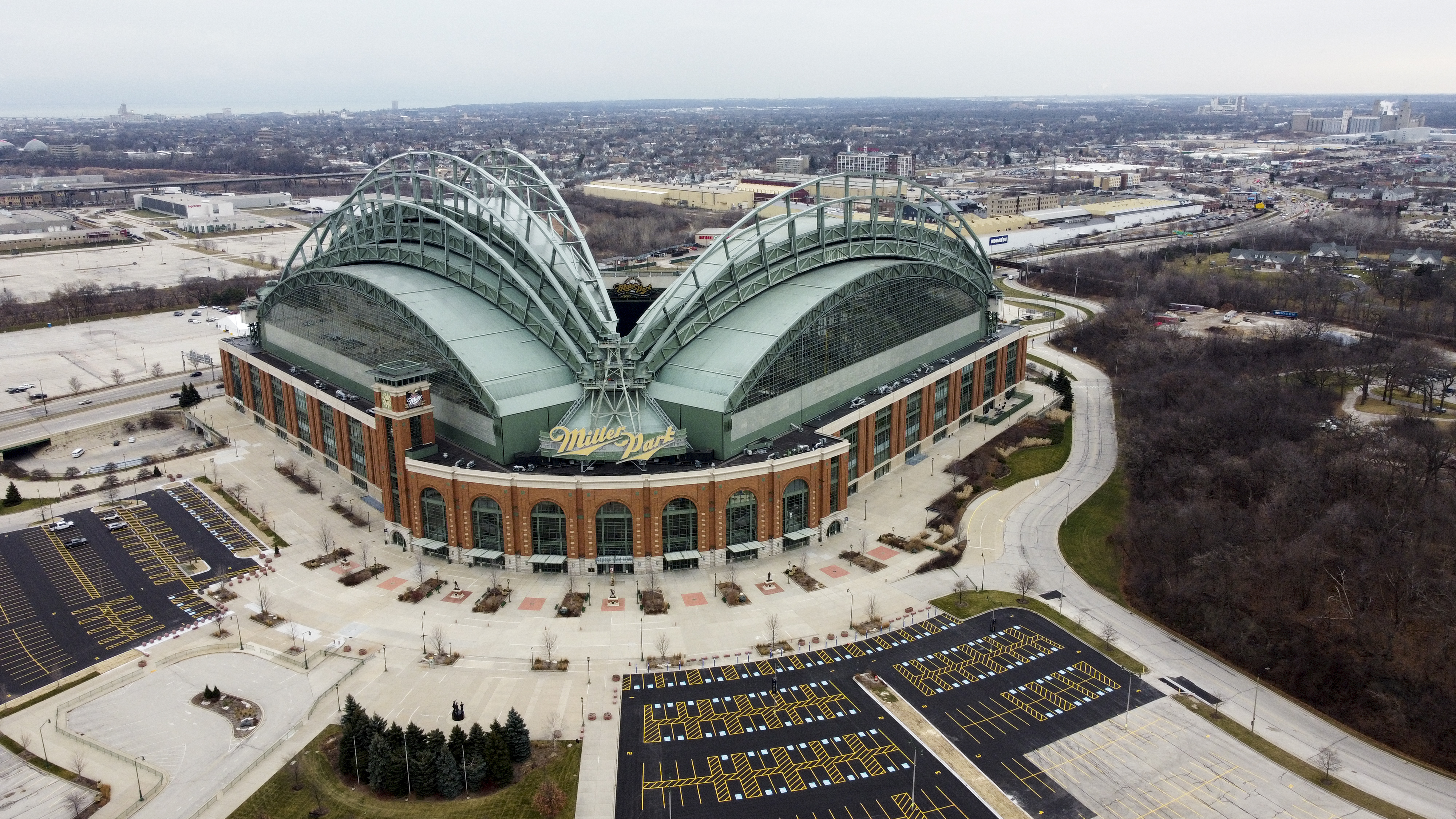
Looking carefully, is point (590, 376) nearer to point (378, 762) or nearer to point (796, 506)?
point (796, 506)

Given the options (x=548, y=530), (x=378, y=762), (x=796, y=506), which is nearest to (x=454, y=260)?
(x=548, y=530)

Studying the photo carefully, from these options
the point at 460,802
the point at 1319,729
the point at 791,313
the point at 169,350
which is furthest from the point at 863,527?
the point at 169,350

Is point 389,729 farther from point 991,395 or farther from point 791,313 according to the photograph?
point 991,395

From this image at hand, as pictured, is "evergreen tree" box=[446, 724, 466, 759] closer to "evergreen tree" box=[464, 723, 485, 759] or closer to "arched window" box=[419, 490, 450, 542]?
"evergreen tree" box=[464, 723, 485, 759]

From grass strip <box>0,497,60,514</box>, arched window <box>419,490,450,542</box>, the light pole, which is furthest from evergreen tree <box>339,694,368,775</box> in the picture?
grass strip <box>0,497,60,514</box>

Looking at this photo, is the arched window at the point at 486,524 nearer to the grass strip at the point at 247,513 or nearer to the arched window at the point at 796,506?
the grass strip at the point at 247,513
